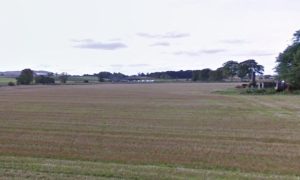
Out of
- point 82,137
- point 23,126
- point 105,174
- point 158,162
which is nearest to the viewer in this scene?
point 105,174

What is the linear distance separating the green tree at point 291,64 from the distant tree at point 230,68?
288ft

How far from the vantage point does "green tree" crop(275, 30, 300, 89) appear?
67.7 m

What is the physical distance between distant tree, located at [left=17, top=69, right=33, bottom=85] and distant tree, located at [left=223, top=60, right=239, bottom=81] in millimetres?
69592

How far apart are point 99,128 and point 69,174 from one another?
9870mm

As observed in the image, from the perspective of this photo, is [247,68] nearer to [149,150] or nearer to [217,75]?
[217,75]

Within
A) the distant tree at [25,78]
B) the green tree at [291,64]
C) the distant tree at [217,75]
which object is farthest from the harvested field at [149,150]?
the distant tree at [217,75]

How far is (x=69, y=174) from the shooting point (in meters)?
10.5

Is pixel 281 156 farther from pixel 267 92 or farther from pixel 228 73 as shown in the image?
pixel 228 73

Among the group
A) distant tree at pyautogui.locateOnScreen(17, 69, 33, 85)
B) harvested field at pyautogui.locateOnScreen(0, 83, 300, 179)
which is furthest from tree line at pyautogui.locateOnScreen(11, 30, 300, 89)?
harvested field at pyautogui.locateOnScreen(0, 83, 300, 179)

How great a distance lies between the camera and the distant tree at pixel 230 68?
6500 inches

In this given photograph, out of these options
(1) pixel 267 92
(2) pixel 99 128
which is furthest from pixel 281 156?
(1) pixel 267 92

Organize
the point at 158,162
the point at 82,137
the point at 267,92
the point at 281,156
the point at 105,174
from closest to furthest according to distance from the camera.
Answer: the point at 105,174 < the point at 158,162 < the point at 281,156 < the point at 82,137 < the point at 267,92

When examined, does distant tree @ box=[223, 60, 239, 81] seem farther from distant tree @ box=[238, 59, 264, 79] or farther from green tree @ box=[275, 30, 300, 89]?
green tree @ box=[275, 30, 300, 89]

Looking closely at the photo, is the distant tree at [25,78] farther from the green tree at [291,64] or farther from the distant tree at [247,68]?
the green tree at [291,64]
